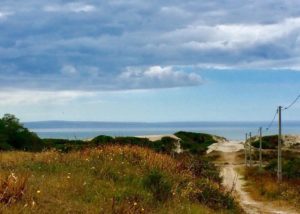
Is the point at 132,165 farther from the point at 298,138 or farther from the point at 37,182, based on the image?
the point at 298,138

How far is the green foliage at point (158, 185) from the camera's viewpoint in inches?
518

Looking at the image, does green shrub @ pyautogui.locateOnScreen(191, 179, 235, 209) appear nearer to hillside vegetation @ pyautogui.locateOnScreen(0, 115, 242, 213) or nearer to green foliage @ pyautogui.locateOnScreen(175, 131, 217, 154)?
hillside vegetation @ pyautogui.locateOnScreen(0, 115, 242, 213)

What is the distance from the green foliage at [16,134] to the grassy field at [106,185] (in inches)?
1376

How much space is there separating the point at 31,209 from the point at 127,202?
2.74m

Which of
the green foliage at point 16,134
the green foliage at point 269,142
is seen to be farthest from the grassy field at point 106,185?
the green foliage at point 269,142

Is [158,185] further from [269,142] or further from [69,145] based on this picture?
[269,142]

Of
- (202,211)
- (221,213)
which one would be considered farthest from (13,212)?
(221,213)

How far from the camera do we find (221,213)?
46.4 feet

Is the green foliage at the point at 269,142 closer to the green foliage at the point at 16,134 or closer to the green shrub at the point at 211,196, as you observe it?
the green foliage at the point at 16,134

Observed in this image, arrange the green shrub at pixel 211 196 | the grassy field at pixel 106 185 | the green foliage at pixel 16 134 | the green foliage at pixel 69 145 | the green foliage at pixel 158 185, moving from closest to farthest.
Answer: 1. the grassy field at pixel 106 185
2. the green foliage at pixel 158 185
3. the green shrub at pixel 211 196
4. the green foliage at pixel 69 145
5. the green foliage at pixel 16 134

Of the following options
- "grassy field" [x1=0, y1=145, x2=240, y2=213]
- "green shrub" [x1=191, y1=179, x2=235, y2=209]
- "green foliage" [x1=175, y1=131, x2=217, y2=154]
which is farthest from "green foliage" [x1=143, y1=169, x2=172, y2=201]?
"green foliage" [x1=175, y1=131, x2=217, y2=154]

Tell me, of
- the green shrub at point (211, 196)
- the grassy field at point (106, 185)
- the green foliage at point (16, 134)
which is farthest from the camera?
the green foliage at point (16, 134)

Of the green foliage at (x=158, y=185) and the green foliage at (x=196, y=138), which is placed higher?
the green foliage at (x=158, y=185)

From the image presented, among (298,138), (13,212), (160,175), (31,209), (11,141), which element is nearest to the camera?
(13,212)
